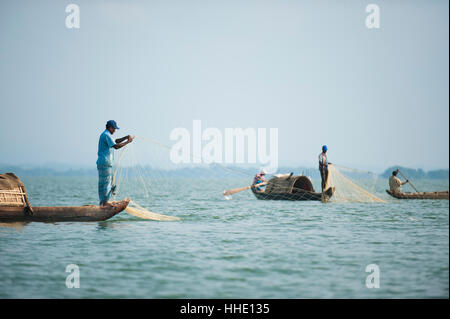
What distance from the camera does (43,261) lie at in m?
10.3

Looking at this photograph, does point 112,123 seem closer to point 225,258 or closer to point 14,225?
point 14,225

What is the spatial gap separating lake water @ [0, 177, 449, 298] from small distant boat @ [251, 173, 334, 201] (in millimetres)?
9224

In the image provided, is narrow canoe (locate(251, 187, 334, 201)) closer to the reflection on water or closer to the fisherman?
the fisherman

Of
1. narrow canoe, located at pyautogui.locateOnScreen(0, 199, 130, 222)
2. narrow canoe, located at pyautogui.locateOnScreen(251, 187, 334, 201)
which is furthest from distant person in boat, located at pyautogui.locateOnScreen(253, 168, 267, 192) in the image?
narrow canoe, located at pyautogui.locateOnScreen(0, 199, 130, 222)

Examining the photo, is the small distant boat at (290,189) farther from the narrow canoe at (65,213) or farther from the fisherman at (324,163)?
the narrow canoe at (65,213)

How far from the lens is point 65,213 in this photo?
591 inches

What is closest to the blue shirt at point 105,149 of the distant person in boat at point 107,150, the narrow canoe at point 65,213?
the distant person in boat at point 107,150

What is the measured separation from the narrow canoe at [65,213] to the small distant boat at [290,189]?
13367 millimetres

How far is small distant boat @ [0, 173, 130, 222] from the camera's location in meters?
14.8

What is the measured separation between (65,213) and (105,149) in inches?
103

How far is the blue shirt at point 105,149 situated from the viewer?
46.5ft
